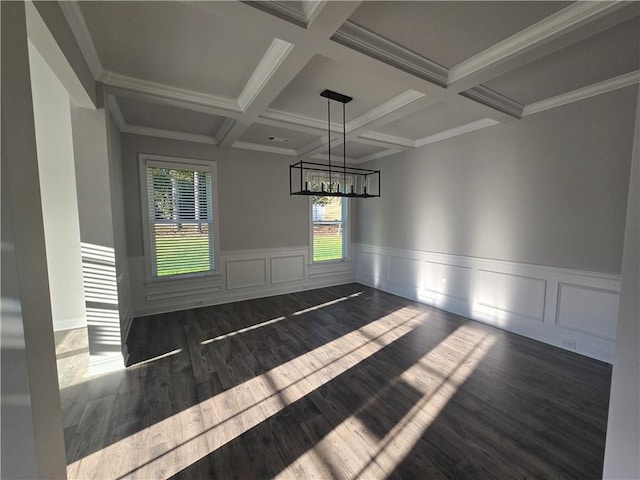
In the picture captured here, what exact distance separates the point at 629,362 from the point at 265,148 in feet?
16.2

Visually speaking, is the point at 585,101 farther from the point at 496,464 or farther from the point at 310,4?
the point at 496,464

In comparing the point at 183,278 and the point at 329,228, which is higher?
the point at 329,228

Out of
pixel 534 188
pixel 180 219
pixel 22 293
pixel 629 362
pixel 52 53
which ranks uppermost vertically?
pixel 52 53

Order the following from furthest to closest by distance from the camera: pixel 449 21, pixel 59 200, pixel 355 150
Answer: pixel 355 150, pixel 59 200, pixel 449 21

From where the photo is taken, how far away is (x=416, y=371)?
2633mm

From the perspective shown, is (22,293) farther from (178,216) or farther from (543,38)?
(178,216)

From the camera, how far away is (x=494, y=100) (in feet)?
9.79

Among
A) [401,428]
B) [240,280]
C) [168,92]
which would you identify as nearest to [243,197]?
[240,280]

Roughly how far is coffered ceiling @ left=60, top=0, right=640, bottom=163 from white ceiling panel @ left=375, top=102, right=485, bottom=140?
0.04m

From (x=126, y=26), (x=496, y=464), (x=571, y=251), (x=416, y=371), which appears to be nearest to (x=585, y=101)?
(x=571, y=251)

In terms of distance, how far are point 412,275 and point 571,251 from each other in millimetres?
2250

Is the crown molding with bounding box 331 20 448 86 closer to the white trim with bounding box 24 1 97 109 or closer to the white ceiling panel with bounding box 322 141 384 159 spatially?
the white trim with bounding box 24 1 97 109

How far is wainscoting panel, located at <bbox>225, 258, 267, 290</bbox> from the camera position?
4.80 meters

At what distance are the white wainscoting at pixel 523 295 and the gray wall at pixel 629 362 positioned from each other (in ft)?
8.86
